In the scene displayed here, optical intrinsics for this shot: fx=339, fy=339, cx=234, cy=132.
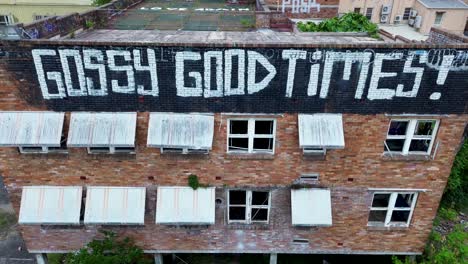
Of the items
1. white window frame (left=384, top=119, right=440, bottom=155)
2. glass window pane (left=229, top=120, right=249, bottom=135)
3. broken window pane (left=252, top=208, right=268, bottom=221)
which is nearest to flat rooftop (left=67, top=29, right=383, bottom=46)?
glass window pane (left=229, top=120, right=249, bottom=135)

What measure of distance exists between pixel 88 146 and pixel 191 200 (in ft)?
10.4

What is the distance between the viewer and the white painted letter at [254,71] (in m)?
8.47

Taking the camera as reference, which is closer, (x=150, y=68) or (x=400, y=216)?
(x=150, y=68)

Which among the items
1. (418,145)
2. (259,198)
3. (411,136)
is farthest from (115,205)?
(418,145)

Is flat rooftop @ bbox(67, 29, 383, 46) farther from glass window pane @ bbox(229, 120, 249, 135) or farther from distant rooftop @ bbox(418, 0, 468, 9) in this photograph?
distant rooftop @ bbox(418, 0, 468, 9)

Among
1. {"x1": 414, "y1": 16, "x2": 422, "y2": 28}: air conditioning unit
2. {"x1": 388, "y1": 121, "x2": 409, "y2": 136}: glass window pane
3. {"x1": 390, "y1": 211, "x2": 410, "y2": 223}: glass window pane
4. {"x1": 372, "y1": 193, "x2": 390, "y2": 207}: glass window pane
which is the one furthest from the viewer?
{"x1": 414, "y1": 16, "x2": 422, "y2": 28}: air conditioning unit

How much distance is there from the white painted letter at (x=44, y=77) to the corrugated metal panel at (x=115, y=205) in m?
2.83

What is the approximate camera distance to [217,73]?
8.68m

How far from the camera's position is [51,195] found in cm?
982

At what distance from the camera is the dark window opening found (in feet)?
35.2

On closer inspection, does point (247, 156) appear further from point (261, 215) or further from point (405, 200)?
point (405, 200)

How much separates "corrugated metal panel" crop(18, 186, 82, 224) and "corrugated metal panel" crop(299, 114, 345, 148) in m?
6.64

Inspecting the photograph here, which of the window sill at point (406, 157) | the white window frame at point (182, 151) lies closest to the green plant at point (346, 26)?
the window sill at point (406, 157)

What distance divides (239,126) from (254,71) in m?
1.90
